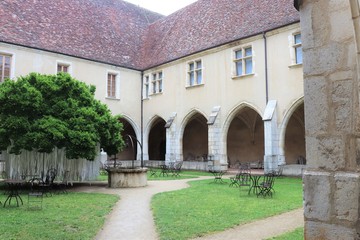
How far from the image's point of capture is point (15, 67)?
1711cm

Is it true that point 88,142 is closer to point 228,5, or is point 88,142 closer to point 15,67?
point 15,67

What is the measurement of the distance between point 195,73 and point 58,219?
14.2 meters

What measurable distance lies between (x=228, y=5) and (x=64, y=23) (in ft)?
32.3

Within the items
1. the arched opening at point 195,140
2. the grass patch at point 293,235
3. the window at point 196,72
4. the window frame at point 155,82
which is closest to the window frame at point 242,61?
the window at point 196,72

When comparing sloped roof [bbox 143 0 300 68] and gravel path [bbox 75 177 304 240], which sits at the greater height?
sloped roof [bbox 143 0 300 68]

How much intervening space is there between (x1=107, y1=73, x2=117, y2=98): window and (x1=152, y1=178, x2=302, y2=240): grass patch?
12.7 metres

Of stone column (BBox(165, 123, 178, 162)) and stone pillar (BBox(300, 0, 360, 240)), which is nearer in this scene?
stone pillar (BBox(300, 0, 360, 240))

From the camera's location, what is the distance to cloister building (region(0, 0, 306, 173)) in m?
15.3

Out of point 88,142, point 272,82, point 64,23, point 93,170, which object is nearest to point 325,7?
point 88,142

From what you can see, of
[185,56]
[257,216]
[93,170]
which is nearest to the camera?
[257,216]

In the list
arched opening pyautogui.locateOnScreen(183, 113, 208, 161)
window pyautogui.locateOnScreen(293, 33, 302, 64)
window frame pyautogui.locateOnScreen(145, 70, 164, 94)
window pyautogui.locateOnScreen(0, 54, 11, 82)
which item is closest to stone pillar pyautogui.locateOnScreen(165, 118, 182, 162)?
window frame pyautogui.locateOnScreen(145, 70, 164, 94)

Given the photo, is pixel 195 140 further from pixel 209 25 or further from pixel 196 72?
pixel 209 25

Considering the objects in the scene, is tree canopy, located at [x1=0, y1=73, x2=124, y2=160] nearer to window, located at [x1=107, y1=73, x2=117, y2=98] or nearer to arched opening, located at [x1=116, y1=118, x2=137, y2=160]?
window, located at [x1=107, y1=73, x2=117, y2=98]

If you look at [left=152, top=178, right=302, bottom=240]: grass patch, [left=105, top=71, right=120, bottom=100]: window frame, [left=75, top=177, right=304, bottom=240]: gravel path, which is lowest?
[left=75, top=177, right=304, bottom=240]: gravel path
